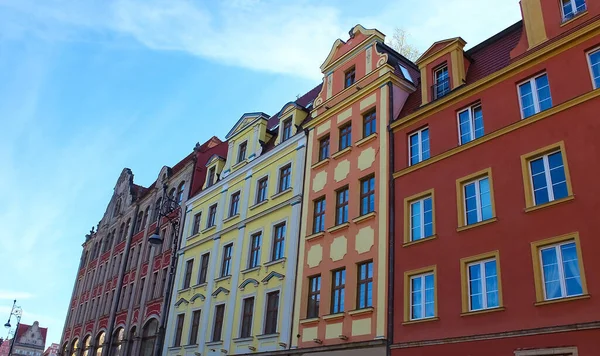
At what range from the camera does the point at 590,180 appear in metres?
13.7

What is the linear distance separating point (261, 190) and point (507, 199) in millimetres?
14464

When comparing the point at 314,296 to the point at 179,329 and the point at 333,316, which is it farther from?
the point at 179,329

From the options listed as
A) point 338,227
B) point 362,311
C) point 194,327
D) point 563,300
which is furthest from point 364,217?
point 194,327

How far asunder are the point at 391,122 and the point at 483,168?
496cm

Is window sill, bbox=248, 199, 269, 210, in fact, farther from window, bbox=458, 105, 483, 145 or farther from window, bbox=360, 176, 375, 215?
window, bbox=458, 105, 483, 145

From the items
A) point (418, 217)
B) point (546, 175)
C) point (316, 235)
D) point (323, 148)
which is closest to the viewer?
point (546, 175)

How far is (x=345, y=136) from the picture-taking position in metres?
23.2

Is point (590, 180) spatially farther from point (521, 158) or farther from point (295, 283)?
point (295, 283)

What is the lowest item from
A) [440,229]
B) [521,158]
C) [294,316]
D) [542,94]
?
[294,316]

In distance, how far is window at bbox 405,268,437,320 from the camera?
16411mm

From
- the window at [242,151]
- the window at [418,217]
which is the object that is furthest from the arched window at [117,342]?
the window at [418,217]

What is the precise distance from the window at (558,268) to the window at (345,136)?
9.94m

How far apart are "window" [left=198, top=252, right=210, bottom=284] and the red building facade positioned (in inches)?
542

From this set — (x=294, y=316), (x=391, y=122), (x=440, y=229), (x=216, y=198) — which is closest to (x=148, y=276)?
(x=216, y=198)
